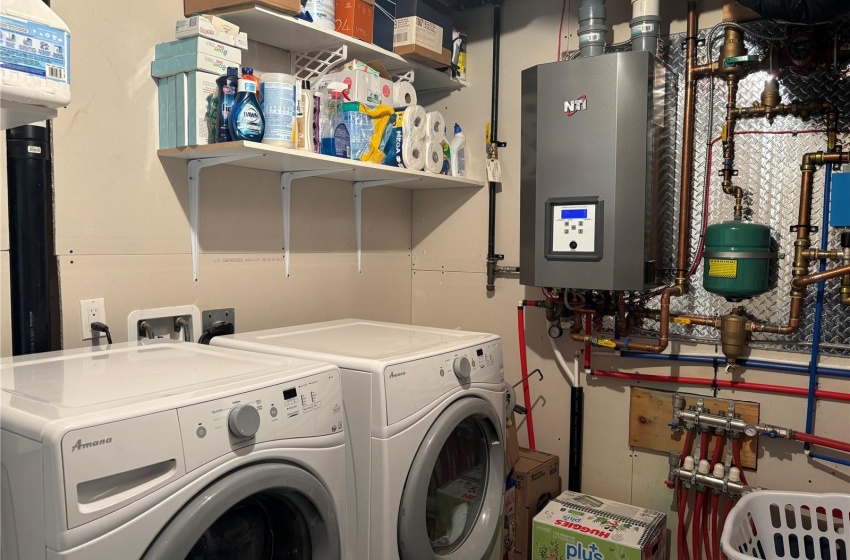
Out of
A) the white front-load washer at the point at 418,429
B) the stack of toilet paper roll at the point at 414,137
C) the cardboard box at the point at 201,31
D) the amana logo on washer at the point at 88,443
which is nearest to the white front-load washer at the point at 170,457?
the amana logo on washer at the point at 88,443

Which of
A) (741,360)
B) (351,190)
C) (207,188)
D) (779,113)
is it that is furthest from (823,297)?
(207,188)

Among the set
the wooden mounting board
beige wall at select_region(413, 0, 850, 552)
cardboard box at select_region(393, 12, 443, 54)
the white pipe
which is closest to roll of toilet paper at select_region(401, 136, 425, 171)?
cardboard box at select_region(393, 12, 443, 54)

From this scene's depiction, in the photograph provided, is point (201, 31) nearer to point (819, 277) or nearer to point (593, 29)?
point (593, 29)

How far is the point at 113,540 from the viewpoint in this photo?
96 centimetres

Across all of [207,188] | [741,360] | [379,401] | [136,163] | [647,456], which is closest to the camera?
[379,401]

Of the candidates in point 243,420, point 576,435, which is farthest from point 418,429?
point 576,435

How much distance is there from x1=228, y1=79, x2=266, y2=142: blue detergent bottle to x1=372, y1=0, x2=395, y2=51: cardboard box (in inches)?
31.0

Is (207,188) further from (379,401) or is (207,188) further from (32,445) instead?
(32,445)

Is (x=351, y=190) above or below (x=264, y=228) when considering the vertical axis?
above

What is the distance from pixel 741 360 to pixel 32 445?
2.18 metres

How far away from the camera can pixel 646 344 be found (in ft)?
7.63

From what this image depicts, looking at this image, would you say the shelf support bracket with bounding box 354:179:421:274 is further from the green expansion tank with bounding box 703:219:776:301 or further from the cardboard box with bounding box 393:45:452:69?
the green expansion tank with bounding box 703:219:776:301

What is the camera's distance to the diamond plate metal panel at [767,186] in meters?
2.07

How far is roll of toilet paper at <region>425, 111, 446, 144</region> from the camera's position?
2.40 meters
